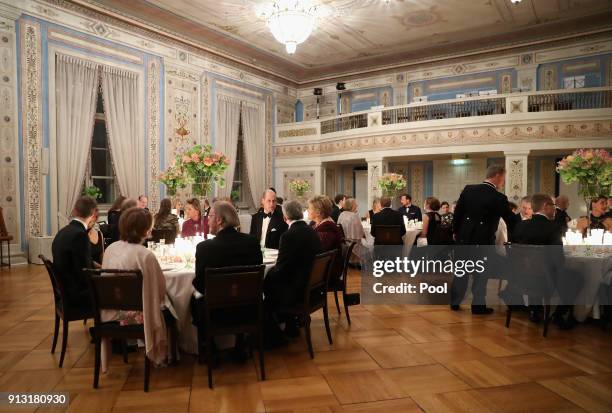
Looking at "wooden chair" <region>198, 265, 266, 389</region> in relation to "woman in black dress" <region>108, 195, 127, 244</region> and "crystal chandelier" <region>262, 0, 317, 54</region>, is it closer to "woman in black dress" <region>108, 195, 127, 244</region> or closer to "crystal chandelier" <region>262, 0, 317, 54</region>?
"woman in black dress" <region>108, 195, 127, 244</region>

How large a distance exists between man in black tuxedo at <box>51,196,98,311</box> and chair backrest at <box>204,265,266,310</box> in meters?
1.15

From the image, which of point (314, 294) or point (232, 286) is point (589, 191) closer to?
point (314, 294)

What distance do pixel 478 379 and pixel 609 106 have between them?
30.5ft

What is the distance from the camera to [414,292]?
5.77 meters

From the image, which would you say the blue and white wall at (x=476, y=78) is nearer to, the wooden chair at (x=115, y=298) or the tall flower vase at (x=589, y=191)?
the tall flower vase at (x=589, y=191)

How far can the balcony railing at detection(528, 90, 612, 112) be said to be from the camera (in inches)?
378

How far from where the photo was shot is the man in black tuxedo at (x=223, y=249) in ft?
9.59

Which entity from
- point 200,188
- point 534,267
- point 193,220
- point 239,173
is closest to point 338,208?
point 193,220

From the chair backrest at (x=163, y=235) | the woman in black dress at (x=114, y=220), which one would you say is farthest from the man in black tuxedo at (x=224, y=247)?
the woman in black dress at (x=114, y=220)

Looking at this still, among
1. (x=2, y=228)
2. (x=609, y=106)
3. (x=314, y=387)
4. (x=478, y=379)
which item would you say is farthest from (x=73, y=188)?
(x=609, y=106)

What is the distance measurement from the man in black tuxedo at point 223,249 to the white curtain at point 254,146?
10.0m

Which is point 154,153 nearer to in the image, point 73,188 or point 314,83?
point 73,188

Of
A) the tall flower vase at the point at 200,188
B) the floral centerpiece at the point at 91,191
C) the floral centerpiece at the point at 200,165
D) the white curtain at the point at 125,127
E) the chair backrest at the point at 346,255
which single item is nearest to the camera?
the chair backrest at the point at 346,255

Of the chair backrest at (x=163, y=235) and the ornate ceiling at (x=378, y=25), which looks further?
the ornate ceiling at (x=378, y=25)
